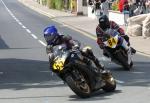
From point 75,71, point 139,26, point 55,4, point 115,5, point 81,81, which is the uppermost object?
point 75,71

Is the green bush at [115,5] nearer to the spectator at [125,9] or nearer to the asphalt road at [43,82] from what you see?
the spectator at [125,9]

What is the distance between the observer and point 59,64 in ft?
37.8

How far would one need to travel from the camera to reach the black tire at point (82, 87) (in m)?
11.5

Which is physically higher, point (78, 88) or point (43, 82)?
point (78, 88)

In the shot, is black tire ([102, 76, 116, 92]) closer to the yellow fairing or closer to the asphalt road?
the asphalt road

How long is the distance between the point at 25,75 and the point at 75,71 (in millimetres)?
4805

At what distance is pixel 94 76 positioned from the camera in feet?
39.2

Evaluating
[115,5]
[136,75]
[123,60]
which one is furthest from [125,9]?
[136,75]

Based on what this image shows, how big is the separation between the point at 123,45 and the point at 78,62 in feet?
16.6

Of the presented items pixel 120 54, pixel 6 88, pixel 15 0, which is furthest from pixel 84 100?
pixel 15 0

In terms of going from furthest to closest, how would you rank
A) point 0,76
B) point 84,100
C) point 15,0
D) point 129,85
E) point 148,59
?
point 15,0 → point 148,59 → point 0,76 → point 129,85 → point 84,100

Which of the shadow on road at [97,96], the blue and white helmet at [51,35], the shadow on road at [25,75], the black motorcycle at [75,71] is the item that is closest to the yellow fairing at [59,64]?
the black motorcycle at [75,71]

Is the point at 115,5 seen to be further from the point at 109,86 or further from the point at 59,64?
the point at 59,64

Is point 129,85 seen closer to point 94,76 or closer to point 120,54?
point 94,76
